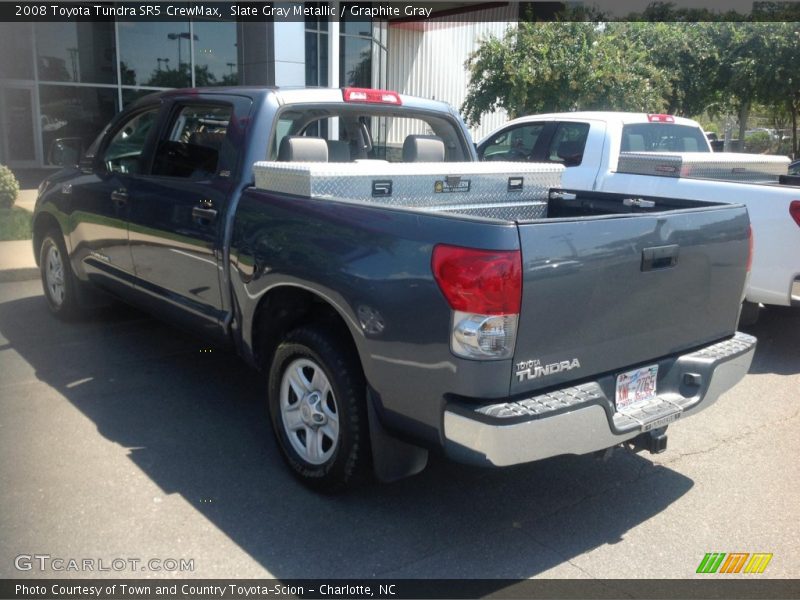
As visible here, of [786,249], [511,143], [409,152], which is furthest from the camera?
[511,143]

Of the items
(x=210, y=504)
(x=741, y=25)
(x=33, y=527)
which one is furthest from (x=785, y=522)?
(x=741, y=25)

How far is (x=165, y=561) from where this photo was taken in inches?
129

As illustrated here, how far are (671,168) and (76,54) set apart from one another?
A: 53.2ft

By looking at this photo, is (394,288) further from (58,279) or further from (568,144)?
(568,144)

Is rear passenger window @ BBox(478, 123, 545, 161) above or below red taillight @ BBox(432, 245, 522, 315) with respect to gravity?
above

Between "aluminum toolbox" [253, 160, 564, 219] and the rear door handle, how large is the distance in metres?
1.35

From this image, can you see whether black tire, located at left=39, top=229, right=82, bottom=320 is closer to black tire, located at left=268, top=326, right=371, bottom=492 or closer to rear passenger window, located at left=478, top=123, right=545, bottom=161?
black tire, located at left=268, top=326, right=371, bottom=492

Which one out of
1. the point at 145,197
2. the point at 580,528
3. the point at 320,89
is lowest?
the point at 580,528

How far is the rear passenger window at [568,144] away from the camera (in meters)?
8.23

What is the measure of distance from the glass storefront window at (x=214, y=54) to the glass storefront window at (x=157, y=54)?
19 centimetres

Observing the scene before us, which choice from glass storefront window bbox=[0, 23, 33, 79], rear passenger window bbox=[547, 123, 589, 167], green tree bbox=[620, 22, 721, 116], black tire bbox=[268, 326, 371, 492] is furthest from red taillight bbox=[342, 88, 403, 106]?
green tree bbox=[620, 22, 721, 116]

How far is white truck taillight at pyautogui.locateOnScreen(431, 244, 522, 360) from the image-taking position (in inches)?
117

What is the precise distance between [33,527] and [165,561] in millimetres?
695

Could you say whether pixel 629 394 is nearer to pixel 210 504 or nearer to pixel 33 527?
pixel 210 504
